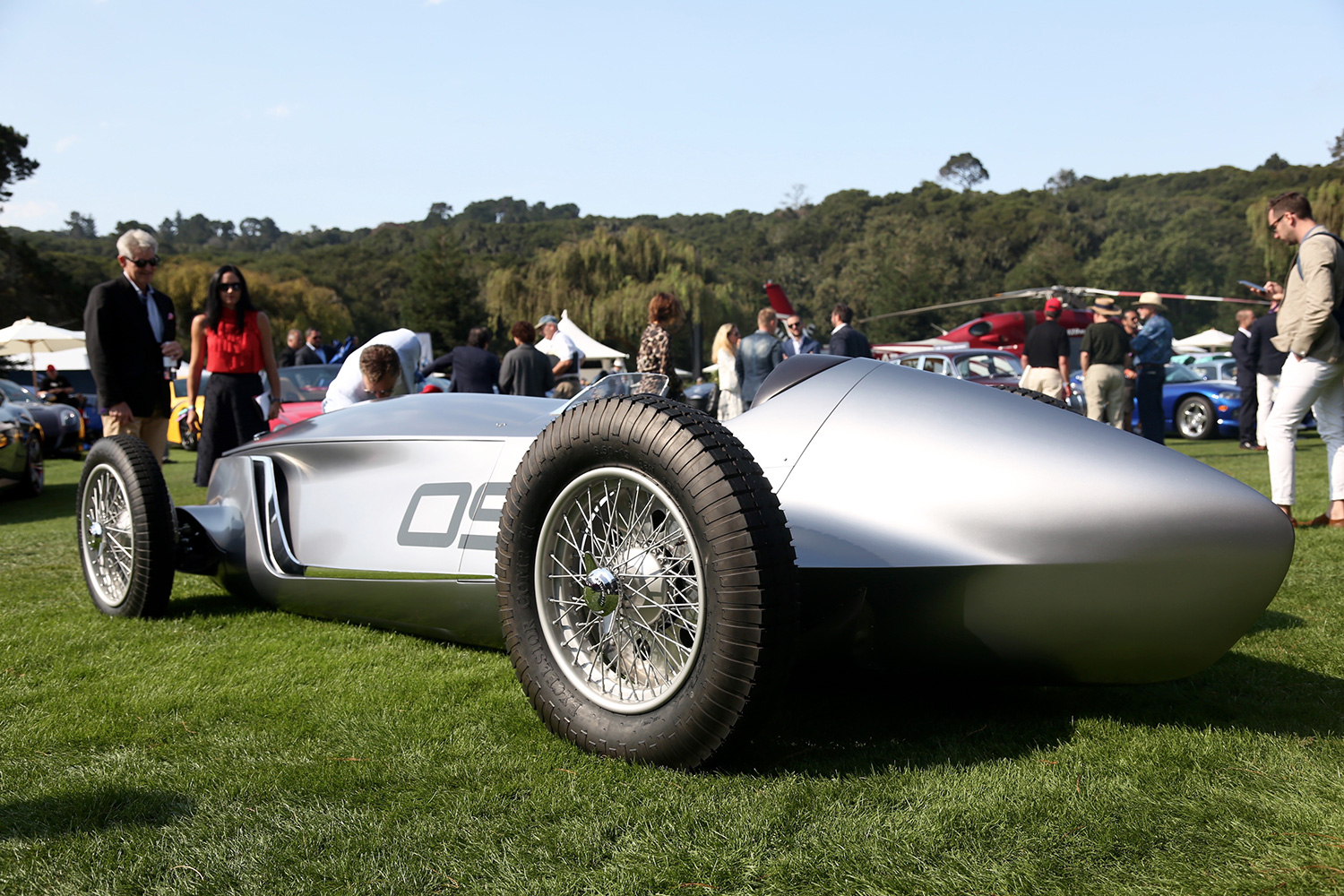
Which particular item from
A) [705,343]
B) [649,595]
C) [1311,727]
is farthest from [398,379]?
[705,343]

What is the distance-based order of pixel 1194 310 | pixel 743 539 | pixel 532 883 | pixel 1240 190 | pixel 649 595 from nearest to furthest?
pixel 532 883
pixel 743 539
pixel 649 595
pixel 1194 310
pixel 1240 190

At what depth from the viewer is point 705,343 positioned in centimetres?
6575

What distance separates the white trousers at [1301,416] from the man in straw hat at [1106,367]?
14.2 ft

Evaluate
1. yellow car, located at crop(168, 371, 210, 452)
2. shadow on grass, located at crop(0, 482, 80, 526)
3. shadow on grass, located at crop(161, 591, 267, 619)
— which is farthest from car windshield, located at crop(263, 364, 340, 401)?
shadow on grass, located at crop(161, 591, 267, 619)

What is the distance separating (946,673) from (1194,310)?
9030 cm

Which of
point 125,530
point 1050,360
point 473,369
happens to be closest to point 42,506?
point 473,369

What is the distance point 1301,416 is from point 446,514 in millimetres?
4693

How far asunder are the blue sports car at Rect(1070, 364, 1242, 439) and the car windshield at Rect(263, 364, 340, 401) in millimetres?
10786

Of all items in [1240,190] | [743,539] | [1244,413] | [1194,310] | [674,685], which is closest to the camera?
[743,539]

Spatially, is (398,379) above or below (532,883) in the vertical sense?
above

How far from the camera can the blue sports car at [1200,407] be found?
47.2 ft

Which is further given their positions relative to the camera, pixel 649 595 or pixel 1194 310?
pixel 1194 310

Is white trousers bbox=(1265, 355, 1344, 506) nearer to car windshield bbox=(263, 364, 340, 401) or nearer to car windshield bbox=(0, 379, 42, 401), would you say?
car windshield bbox=(263, 364, 340, 401)

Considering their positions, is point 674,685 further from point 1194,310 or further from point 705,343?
point 1194,310
